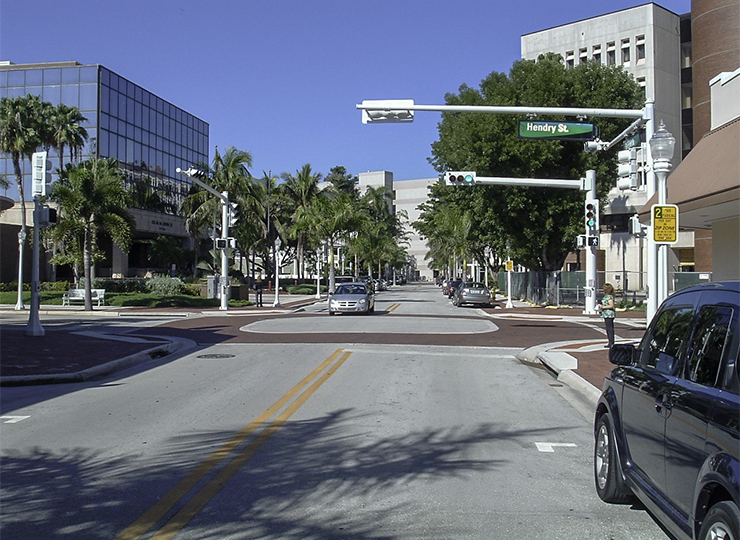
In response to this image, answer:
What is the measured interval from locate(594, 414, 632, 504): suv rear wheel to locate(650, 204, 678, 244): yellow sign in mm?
6516

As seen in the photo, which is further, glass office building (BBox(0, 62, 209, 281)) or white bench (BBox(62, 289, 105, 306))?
glass office building (BBox(0, 62, 209, 281))

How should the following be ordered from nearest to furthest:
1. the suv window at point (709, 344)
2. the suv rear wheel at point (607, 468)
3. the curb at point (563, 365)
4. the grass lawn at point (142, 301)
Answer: the suv window at point (709, 344) → the suv rear wheel at point (607, 468) → the curb at point (563, 365) → the grass lawn at point (142, 301)

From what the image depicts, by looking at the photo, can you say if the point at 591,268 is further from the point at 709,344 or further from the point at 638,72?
the point at 638,72

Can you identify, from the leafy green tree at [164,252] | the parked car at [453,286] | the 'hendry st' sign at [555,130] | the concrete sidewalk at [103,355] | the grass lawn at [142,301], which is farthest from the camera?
the leafy green tree at [164,252]

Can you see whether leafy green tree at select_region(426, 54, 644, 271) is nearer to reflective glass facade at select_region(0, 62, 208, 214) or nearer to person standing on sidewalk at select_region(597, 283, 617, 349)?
person standing on sidewalk at select_region(597, 283, 617, 349)

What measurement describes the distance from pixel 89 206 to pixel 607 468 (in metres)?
31.2

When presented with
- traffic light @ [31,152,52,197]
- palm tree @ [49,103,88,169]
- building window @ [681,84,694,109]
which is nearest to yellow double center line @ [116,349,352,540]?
traffic light @ [31,152,52,197]

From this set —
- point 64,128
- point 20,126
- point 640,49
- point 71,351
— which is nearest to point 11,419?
point 71,351

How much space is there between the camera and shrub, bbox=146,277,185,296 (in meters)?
44.0

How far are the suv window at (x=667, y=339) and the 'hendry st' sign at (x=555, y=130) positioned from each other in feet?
37.7

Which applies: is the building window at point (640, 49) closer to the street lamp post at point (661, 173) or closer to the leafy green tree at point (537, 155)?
the leafy green tree at point (537, 155)

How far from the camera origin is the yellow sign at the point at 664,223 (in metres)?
11.4

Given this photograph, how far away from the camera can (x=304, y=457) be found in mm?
6926

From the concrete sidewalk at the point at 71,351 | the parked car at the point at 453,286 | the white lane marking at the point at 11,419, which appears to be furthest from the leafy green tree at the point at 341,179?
the white lane marking at the point at 11,419
